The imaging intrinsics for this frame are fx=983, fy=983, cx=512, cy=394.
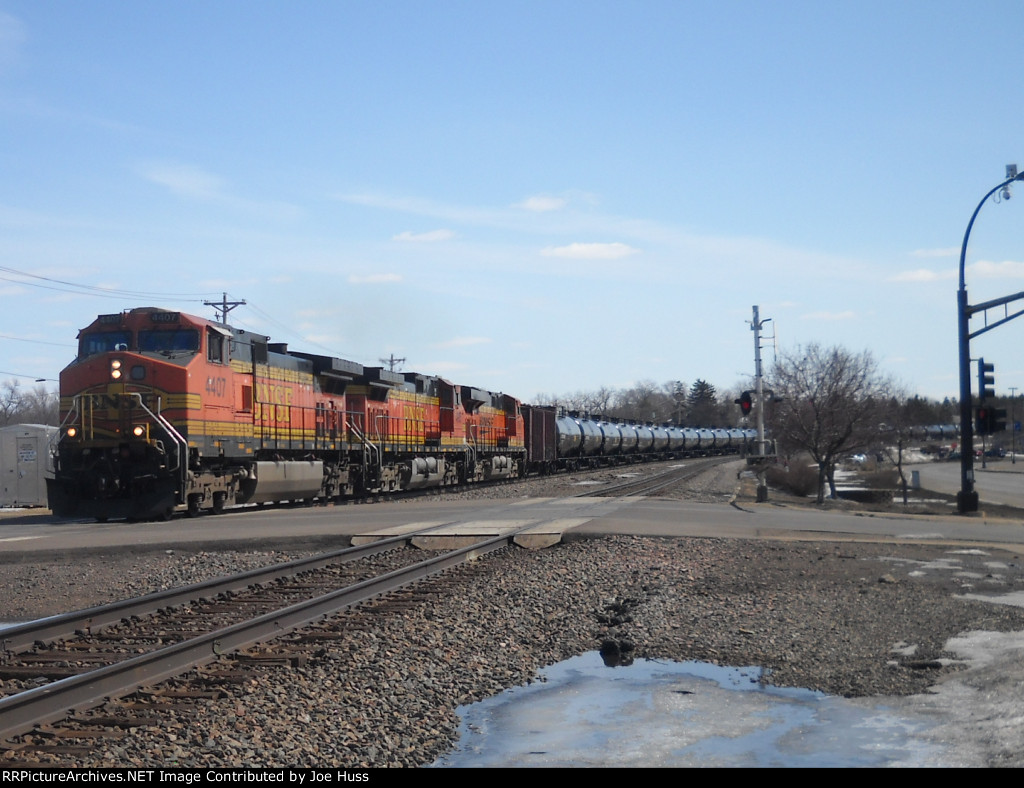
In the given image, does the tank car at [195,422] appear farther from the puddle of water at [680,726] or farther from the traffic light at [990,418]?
the traffic light at [990,418]

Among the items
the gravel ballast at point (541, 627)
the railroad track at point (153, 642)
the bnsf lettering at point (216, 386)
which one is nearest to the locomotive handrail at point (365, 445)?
the bnsf lettering at point (216, 386)

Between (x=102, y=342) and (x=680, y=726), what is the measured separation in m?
17.4

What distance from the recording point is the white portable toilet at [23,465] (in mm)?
30625

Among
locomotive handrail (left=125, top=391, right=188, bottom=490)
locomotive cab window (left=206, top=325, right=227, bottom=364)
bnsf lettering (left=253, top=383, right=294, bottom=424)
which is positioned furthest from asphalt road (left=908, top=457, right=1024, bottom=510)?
locomotive handrail (left=125, top=391, right=188, bottom=490)

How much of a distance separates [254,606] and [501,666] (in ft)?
11.7

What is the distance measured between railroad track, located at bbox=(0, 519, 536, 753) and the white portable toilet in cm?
2103

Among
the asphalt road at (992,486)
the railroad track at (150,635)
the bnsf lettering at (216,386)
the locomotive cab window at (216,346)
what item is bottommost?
the asphalt road at (992,486)

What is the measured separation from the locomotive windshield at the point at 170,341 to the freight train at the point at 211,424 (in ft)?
0.07

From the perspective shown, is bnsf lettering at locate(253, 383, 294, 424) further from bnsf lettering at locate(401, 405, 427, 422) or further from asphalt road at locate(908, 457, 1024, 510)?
asphalt road at locate(908, 457, 1024, 510)

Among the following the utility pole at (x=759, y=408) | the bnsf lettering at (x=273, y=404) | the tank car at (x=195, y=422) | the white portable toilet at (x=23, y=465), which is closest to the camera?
the tank car at (x=195, y=422)

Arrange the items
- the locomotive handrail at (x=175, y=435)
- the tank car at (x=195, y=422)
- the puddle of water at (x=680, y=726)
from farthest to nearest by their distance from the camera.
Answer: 1. the tank car at (x=195, y=422)
2. the locomotive handrail at (x=175, y=435)
3. the puddle of water at (x=680, y=726)

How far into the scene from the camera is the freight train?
19.4m

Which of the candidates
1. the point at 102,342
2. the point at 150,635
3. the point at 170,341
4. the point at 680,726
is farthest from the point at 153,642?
the point at 102,342
